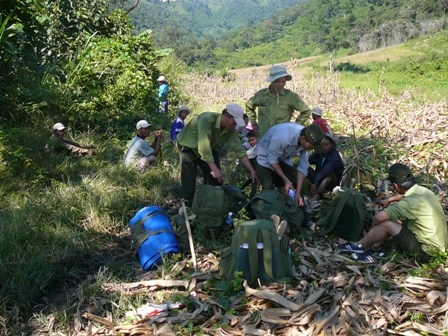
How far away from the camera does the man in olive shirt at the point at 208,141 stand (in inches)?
175

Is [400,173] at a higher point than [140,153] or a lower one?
lower

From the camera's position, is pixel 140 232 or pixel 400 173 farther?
pixel 140 232

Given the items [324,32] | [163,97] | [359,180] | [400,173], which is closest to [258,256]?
[400,173]

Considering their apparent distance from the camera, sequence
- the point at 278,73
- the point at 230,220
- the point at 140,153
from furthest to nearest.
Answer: the point at 140,153 → the point at 278,73 → the point at 230,220

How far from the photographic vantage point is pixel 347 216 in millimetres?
4559

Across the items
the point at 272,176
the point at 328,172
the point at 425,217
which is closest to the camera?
the point at 425,217

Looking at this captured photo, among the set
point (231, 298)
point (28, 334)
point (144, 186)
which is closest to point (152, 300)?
point (231, 298)

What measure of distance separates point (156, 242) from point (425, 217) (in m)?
2.61

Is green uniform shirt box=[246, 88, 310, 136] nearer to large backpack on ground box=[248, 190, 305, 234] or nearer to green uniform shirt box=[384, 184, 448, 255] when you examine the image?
large backpack on ground box=[248, 190, 305, 234]

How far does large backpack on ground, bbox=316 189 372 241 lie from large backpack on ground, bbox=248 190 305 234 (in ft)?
1.06

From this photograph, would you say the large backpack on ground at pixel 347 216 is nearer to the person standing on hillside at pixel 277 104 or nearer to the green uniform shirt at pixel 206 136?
the green uniform shirt at pixel 206 136

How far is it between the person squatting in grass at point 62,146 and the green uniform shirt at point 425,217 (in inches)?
202

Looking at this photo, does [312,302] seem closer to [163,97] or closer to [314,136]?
[314,136]

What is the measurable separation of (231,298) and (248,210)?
143 centimetres
